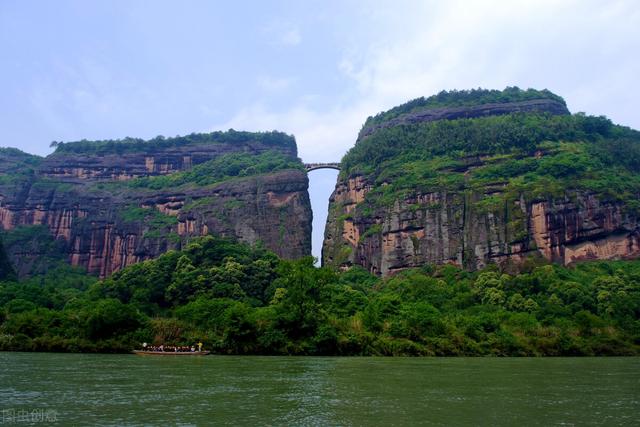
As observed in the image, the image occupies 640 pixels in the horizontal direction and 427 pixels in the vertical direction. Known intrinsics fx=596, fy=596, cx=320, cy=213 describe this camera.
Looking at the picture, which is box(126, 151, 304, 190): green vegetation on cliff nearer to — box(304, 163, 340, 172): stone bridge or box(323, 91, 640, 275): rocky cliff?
box(304, 163, 340, 172): stone bridge

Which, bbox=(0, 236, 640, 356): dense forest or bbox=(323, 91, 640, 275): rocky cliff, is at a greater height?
bbox=(323, 91, 640, 275): rocky cliff

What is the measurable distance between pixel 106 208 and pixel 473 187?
61.4 meters

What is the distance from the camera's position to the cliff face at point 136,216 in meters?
94.8

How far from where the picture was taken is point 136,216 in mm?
100000

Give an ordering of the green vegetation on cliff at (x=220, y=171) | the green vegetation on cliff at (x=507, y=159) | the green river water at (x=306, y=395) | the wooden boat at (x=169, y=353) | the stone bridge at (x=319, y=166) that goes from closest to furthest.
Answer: the green river water at (x=306, y=395) → the wooden boat at (x=169, y=353) → the green vegetation on cliff at (x=507, y=159) → the green vegetation on cliff at (x=220, y=171) → the stone bridge at (x=319, y=166)

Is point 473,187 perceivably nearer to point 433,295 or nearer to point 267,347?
point 433,295

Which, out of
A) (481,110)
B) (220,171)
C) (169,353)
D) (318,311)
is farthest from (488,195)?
(169,353)

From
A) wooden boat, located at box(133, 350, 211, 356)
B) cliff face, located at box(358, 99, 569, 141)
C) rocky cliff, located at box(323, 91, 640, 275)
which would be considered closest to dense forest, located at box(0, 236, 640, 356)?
wooden boat, located at box(133, 350, 211, 356)

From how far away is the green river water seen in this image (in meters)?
16.3

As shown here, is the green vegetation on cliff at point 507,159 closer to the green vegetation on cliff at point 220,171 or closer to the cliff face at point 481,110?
the cliff face at point 481,110

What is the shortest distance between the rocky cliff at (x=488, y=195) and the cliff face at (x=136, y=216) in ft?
28.4

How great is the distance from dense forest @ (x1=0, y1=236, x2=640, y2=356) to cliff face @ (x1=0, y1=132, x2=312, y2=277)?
894 inches

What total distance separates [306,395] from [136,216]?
8470 cm

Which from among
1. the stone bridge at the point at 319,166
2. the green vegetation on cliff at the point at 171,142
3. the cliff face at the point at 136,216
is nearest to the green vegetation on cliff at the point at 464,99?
the stone bridge at the point at 319,166
